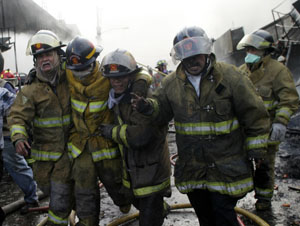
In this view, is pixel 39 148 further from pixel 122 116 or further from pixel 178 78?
pixel 178 78

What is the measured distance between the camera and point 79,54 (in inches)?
112

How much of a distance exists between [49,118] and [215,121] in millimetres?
1614

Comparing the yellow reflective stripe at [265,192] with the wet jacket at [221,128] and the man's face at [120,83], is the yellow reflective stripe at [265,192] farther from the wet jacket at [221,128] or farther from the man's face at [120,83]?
the man's face at [120,83]

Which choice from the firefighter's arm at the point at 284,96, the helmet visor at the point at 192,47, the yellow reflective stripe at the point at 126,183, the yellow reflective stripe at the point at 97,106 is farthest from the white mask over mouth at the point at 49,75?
the firefighter's arm at the point at 284,96

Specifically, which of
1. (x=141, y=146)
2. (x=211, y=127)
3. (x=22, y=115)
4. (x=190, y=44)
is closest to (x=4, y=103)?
(x=22, y=115)

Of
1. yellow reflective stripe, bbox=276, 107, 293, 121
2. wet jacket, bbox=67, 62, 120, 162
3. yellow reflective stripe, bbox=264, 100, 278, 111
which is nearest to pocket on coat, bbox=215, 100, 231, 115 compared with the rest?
wet jacket, bbox=67, 62, 120, 162

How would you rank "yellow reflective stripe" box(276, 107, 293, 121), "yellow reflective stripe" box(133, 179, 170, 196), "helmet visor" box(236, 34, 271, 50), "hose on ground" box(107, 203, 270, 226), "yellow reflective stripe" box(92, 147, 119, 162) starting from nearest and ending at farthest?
"yellow reflective stripe" box(133, 179, 170, 196) → "yellow reflective stripe" box(92, 147, 119, 162) → "hose on ground" box(107, 203, 270, 226) → "yellow reflective stripe" box(276, 107, 293, 121) → "helmet visor" box(236, 34, 271, 50)

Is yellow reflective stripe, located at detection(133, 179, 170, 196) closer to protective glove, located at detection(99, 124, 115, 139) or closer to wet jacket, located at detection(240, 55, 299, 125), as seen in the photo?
protective glove, located at detection(99, 124, 115, 139)

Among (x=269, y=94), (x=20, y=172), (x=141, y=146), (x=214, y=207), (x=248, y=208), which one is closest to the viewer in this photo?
(x=214, y=207)

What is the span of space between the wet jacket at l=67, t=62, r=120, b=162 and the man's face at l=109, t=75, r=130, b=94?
0.22m

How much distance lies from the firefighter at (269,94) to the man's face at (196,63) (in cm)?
141

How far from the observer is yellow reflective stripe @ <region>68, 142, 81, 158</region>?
2945 mm

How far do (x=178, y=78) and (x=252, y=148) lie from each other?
81 centimetres

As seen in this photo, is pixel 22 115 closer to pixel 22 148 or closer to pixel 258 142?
pixel 22 148
